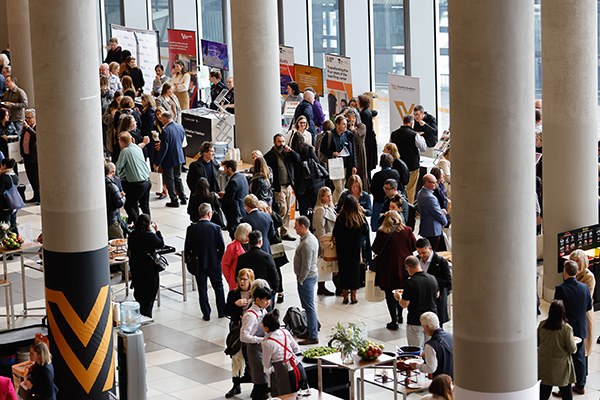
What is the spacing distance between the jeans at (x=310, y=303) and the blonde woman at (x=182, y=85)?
11.3 m

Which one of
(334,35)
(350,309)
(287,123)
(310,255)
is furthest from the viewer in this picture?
(334,35)

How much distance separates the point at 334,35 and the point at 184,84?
3.25 meters

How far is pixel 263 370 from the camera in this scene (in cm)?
972

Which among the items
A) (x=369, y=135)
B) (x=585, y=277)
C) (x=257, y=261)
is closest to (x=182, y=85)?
(x=369, y=135)

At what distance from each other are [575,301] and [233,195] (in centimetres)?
540

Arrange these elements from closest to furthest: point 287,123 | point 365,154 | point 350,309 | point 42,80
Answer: point 42,80
point 350,309
point 365,154
point 287,123

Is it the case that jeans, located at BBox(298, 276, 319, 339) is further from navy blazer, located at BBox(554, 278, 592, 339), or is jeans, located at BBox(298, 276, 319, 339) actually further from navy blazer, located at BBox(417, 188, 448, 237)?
navy blazer, located at BBox(554, 278, 592, 339)

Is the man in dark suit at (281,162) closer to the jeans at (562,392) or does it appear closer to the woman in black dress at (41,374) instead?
the jeans at (562,392)

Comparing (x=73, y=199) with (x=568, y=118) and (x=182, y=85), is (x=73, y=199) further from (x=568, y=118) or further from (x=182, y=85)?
(x=182, y=85)

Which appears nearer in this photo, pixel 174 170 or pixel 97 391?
pixel 97 391

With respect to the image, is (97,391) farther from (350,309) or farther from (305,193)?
(305,193)

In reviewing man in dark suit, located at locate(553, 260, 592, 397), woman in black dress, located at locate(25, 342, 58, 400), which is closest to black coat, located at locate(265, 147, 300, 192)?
man in dark suit, located at locate(553, 260, 592, 397)

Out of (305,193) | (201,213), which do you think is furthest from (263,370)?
(305,193)

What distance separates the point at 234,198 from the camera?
1399 cm
